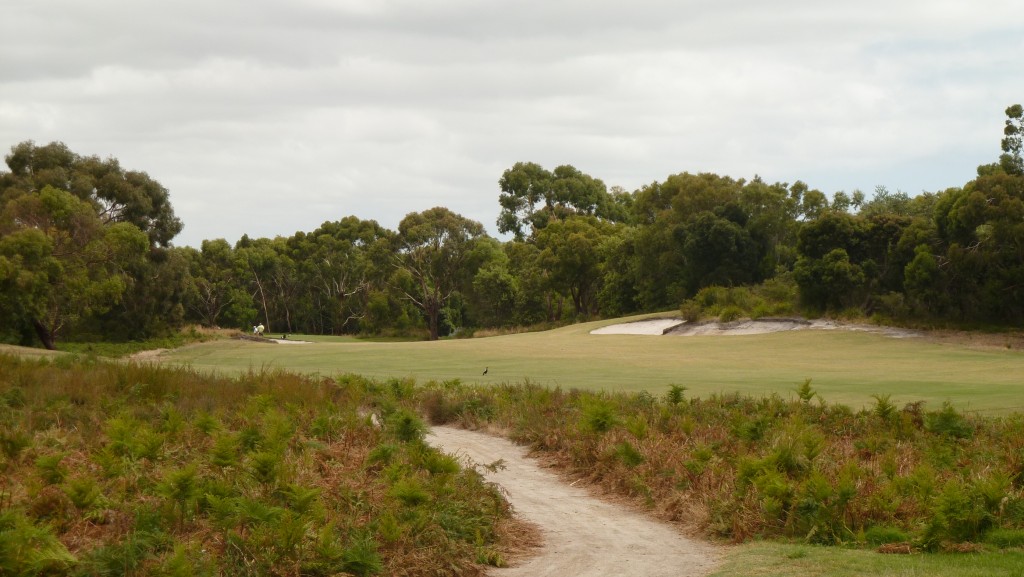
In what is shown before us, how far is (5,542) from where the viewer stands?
7.78 m

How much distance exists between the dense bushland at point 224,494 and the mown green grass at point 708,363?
1060cm

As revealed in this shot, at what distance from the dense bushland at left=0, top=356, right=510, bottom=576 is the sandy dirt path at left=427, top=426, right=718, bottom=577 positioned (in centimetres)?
69

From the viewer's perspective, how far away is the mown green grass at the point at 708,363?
26.9 m

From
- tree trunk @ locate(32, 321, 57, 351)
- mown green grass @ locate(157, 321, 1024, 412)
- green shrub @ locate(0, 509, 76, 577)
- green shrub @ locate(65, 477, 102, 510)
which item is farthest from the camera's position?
tree trunk @ locate(32, 321, 57, 351)

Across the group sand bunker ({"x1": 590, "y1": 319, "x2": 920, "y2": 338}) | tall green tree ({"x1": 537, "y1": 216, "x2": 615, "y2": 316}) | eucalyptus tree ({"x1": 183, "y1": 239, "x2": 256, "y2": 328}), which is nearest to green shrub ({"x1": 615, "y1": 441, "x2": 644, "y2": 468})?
sand bunker ({"x1": 590, "y1": 319, "x2": 920, "y2": 338})

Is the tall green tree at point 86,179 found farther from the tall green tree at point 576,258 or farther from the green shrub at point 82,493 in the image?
the green shrub at point 82,493

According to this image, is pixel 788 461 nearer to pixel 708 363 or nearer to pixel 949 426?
pixel 949 426

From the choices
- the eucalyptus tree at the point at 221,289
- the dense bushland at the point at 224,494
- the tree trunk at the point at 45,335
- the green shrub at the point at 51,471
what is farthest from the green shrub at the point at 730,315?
the eucalyptus tree at the point at 221,289

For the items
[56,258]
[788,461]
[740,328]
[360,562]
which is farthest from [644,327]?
[360,562]

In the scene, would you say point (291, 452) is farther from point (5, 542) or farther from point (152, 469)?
point (5, 542)

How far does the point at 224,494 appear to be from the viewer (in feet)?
33.9

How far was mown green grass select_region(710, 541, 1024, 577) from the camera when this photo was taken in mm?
8727

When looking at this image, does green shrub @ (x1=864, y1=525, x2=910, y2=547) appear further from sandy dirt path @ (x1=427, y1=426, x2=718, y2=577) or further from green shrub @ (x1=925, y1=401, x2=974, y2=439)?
green shrub @ (x1=925, y1=401, x2=974, y2=439)

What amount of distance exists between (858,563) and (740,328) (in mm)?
48772
